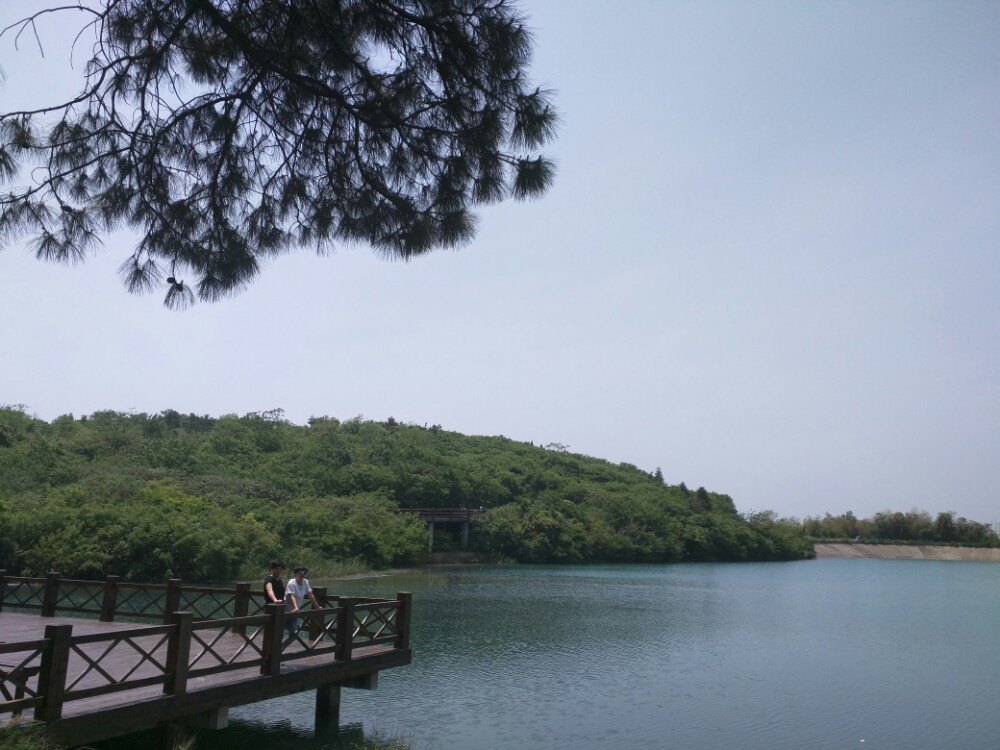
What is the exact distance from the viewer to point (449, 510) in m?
58.2

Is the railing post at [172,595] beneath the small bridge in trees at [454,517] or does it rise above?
beneath

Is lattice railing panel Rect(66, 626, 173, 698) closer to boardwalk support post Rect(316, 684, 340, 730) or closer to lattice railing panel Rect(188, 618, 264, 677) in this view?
lattice railing panel Rect(188, 618, 264, 677)

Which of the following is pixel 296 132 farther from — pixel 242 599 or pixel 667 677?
pixel 667 677

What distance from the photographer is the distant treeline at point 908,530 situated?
4190 inches

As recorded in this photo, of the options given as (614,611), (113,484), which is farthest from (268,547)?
(614,611)

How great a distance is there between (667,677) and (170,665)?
12065 mm

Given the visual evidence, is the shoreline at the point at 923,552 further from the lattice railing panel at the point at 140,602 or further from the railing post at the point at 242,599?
the railing post at the point at 242,599

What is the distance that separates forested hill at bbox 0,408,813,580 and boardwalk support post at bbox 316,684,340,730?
1985cm

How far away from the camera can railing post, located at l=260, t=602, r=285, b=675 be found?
954 centimetres

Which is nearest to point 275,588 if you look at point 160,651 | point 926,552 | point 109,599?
point 160,651

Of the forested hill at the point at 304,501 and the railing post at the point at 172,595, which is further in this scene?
the forested hill at the point at 304,501

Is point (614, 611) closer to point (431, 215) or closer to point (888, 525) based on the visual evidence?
point (431, 215)

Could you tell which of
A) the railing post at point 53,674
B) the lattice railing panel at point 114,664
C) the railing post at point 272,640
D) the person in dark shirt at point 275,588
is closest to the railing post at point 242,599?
the person in dark shirt at point 275,588

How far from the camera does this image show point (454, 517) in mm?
58250
